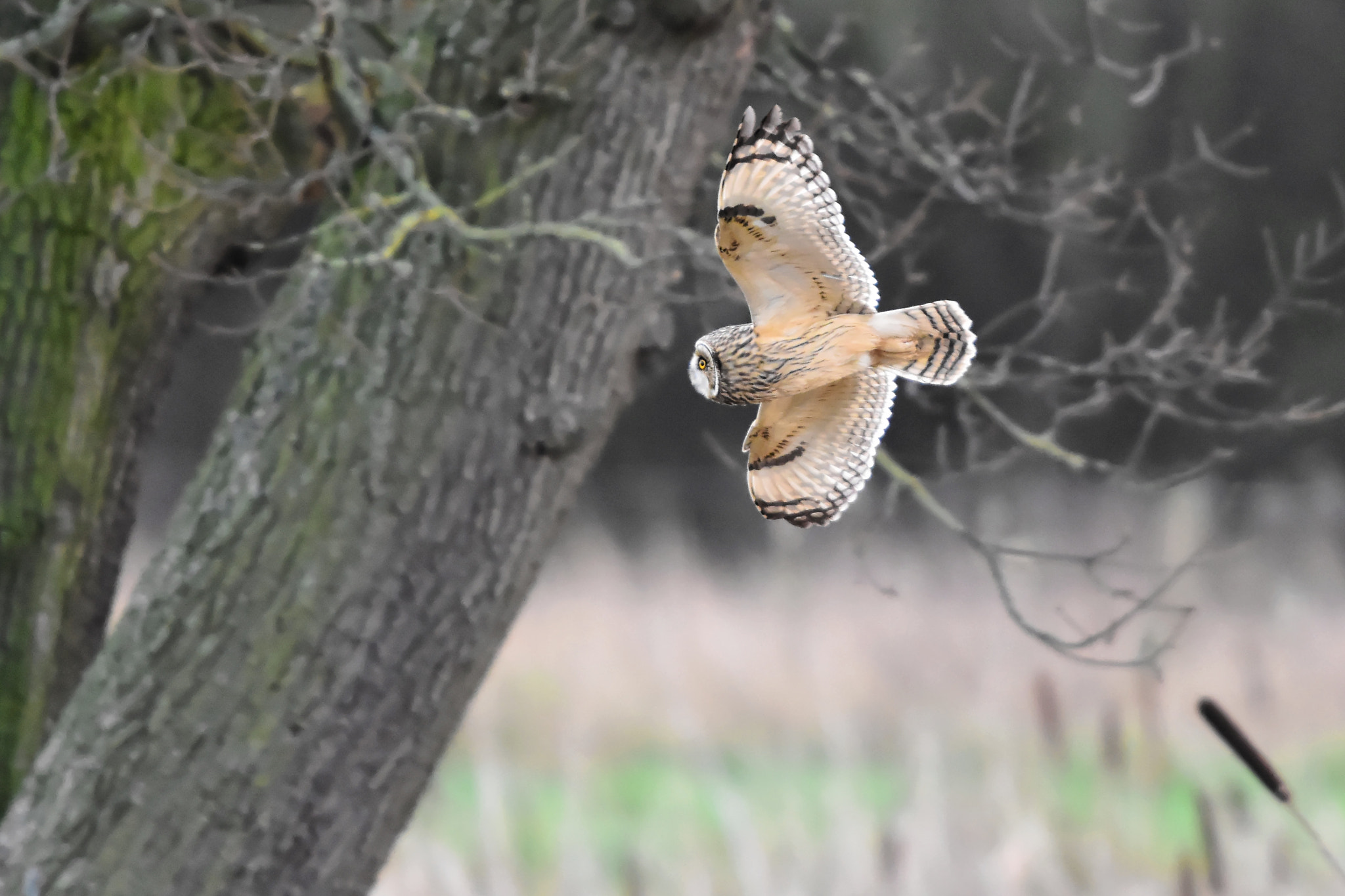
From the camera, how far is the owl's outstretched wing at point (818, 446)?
44cm

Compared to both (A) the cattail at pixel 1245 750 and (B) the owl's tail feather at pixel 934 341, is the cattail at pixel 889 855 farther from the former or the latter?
(B) the owl's tail feather at pixel 934 341

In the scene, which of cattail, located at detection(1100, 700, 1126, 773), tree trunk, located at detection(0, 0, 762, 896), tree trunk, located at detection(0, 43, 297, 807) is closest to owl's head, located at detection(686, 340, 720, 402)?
tree trunk, located at detection(0, 0, 762, 896)

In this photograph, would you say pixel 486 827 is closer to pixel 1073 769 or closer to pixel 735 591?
pixel 735 591

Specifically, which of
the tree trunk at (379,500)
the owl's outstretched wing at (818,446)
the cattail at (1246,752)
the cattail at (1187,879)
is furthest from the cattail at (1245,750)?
the cattail at (1187,879)

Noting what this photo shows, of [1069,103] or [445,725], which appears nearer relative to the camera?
[445,725]

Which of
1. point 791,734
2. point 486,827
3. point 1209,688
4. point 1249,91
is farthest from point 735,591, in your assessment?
point 1249,91

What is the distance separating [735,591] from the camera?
135 inches

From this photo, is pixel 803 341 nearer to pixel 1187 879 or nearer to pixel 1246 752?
pixel 1246 752

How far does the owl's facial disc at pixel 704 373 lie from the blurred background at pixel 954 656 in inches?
57.6

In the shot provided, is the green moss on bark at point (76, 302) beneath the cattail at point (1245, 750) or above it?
beneath

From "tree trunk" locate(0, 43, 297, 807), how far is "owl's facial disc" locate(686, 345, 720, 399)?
1.84 metres

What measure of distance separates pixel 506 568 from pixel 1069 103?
308 centimetres

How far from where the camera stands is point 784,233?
479 mm

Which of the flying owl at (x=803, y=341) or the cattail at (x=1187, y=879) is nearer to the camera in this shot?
the flying owl at (x=803, y=341)
